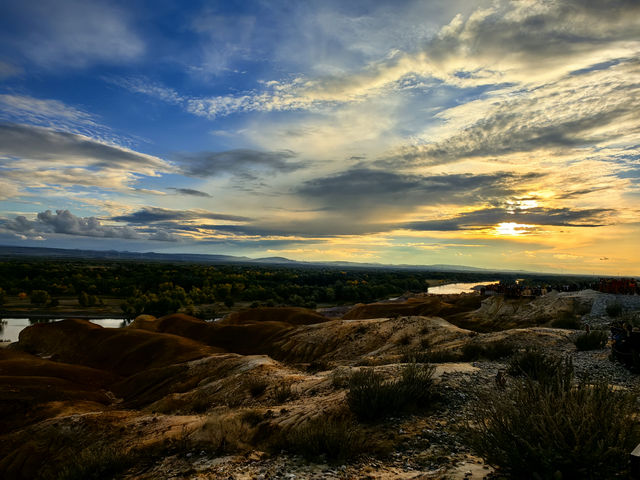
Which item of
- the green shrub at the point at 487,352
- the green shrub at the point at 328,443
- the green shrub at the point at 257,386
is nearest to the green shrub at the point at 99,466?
the green shrub at the point at 328,443

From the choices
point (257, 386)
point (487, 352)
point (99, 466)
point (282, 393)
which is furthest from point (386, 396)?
point (487, 352)

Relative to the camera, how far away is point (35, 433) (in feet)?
43.6

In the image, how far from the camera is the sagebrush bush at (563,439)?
4098 millimetres

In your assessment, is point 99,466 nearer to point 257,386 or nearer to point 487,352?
point 257,386

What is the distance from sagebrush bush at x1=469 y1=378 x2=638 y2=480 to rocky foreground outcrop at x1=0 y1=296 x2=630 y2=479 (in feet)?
3.03

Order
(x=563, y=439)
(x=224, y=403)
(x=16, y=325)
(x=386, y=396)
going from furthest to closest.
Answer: (x=16, y=325) → (x=224, y=403) → (x=386, y=396) → (x=563, y=439)

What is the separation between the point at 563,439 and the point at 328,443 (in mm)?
3991

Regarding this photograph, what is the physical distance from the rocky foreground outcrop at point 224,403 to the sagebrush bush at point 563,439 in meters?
0.92

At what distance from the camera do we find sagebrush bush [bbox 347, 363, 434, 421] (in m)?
8.38

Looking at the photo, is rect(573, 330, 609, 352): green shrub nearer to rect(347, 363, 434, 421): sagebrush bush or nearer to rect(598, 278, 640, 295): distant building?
rect(347, 363, 434, 421): sagebrush bush

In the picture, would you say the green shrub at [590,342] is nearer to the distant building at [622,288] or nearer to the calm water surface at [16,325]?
the distant building at [622,288]

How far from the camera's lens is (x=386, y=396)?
28.1ft

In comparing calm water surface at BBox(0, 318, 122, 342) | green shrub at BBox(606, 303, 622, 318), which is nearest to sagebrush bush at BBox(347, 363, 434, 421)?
green shrub at BBox(606, 303, 622, 318)

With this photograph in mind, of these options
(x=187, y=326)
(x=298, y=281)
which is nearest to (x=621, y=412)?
(x=187, y=326)
